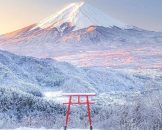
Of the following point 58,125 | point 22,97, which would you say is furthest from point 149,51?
point 58,125

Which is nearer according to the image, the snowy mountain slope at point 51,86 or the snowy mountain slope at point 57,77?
the snowy mountain slope at point 51,86

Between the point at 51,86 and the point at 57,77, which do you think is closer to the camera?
the point at 51,86

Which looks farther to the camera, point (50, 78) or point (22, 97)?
point (50, 78)

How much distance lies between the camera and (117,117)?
18984 millimetres

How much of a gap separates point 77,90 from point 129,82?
1781cm

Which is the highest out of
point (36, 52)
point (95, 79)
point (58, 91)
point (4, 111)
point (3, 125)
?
point (36, 52)

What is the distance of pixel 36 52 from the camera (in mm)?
198250

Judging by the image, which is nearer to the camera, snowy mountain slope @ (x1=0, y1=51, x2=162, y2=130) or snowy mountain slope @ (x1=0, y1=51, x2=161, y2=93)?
snowy mountain slope @ (x1=0, y1=51, x2=162, y2=130)

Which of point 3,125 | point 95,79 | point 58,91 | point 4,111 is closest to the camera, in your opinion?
point 3,125

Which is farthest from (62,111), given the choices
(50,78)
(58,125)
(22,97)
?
(50,78)

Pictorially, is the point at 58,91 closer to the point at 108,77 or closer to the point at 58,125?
the point at 108,77

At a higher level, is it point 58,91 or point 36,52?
point 36,52

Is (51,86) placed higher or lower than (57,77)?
lower

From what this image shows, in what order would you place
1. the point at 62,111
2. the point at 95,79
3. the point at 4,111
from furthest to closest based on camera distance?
the point at 95,79, the point at 62,111, the point at 4,111
